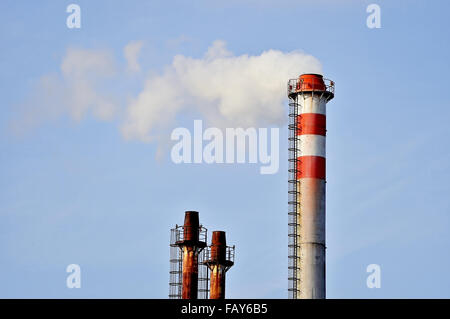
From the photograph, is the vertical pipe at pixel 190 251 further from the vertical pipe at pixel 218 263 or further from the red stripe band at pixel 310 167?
the red stripe band at pixel 310 167

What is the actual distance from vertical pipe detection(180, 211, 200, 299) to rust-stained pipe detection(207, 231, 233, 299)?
6.78ft

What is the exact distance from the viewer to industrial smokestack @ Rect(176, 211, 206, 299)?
66.8m

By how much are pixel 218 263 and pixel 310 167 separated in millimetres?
8360

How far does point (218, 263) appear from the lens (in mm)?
69750

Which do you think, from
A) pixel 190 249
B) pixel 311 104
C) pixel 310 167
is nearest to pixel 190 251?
pixel 190 249

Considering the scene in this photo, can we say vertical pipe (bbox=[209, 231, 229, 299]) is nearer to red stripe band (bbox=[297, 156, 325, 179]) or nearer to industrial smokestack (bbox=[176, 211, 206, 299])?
industrial smokestack (bbox=[176, 211, 206, 299])

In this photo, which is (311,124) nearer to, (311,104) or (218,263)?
(311,104)

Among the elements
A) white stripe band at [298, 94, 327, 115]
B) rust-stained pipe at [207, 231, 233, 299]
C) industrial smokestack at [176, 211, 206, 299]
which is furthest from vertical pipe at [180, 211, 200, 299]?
white stripe band at [298, 94, 327, 115]

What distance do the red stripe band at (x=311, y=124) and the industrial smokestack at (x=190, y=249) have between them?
30.7ft
